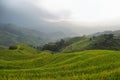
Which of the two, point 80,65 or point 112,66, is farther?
point 80,65

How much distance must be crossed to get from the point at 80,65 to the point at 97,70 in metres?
9.24

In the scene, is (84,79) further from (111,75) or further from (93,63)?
(93,63)

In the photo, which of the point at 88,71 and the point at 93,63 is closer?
the point at 88,71

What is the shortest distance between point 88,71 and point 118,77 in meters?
11.2

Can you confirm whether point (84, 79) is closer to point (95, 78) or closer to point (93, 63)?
point (95, 78)

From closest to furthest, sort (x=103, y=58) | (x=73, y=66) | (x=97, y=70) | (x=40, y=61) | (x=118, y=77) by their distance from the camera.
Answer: (x=118, y=77)
(x=97, y=70)
(x=73, y=66)
(x=103, y=58)
(x=40, y=61)

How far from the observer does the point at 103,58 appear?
46344 mm

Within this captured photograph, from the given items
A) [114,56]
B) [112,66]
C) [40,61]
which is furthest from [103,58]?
[40,61]

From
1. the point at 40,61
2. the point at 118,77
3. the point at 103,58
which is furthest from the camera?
the point at 40,61

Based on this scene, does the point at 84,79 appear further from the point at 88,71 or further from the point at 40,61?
the point at 40,61

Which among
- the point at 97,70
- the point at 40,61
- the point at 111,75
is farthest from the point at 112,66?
the point at 40,61

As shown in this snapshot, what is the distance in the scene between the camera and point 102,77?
23.6 meters

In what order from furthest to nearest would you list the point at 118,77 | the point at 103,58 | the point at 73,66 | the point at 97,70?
the point at 103,58
the point at 73,66
the point at 97,70
the point at 118,77

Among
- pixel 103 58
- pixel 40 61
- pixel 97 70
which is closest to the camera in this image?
pixel 97 70
